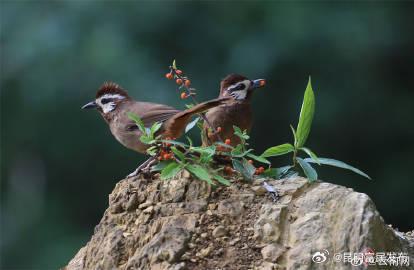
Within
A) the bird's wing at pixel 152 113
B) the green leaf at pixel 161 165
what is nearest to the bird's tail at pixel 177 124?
the bird's wing at pixel 152 113

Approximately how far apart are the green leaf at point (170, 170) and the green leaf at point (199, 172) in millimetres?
47

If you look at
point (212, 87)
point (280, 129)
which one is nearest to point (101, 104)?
point (212, 87)

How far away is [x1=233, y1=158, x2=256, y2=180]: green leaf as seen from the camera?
13.2 feet

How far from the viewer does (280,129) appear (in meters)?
11.1

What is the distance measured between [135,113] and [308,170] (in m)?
1.69

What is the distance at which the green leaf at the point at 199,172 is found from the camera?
12.5 feet

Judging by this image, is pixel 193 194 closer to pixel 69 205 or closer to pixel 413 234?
pixel 413 234

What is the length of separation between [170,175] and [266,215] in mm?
441

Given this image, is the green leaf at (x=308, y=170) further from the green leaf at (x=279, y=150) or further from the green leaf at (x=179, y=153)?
the green leaf at (x=179, y=153)

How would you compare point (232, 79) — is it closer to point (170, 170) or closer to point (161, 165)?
point (161, 165)

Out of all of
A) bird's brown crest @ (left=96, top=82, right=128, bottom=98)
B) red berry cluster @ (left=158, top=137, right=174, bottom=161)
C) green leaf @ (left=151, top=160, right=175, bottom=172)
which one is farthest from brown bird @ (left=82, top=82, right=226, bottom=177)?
green leaf @ (left=151, top=160, right=175, bottom=172)

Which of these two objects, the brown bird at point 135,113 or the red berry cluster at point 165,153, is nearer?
the red berry cluster at point 165,153

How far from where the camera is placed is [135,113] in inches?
214

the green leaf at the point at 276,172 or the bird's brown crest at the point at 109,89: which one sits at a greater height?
the bird's brown crest at the point at 109,89
